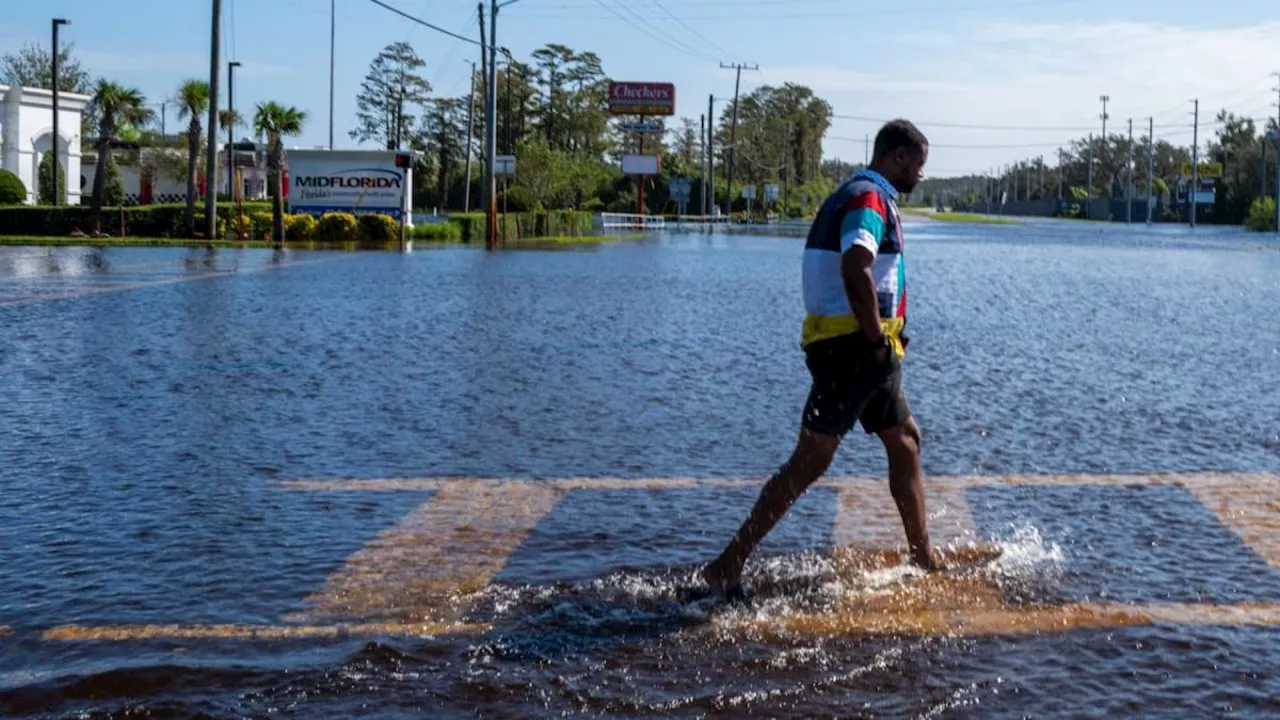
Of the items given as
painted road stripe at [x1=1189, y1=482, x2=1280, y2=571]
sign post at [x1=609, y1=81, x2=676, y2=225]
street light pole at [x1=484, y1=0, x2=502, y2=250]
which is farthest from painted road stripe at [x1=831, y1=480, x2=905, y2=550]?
sign post at [x1=609, y1=81, x2=676, y2=225]

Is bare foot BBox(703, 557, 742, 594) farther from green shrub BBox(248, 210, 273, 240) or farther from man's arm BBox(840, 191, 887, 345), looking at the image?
green shrub BBox(248, 210, 273, 240)

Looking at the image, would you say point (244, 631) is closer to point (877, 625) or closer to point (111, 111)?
point (877, 625)

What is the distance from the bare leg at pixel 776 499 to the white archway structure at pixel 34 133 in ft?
192

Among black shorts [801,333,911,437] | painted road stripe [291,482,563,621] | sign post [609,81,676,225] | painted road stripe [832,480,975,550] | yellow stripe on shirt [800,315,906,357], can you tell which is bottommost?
painted road stripe [291,482,563,621]

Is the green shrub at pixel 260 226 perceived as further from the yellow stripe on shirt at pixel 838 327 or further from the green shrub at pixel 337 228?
the yellow stripe on shirt at pixel 838 327

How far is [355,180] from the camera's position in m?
49.1

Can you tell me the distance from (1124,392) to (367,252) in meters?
26.0

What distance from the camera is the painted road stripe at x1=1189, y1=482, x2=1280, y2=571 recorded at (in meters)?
6.45

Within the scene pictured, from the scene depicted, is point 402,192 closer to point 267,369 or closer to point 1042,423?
point 267,369

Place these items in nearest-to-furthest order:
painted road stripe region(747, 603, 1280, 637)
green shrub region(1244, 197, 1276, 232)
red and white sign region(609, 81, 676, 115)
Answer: painted road stripe region(747, 603, 1280, 637) → green shrub region(1244, 197, 1276, 232) → red and white sign region(609, 81, 676, 115)

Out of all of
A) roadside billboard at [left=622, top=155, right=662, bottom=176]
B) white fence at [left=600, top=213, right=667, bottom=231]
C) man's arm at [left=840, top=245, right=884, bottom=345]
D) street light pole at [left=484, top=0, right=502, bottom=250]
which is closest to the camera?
man's arm at [left=840, top=245, right=884, bottom=345]

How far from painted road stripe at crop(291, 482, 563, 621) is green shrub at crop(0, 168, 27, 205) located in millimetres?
47539

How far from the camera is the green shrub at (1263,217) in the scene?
88562 mm

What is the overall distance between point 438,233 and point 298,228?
3.92 metres
